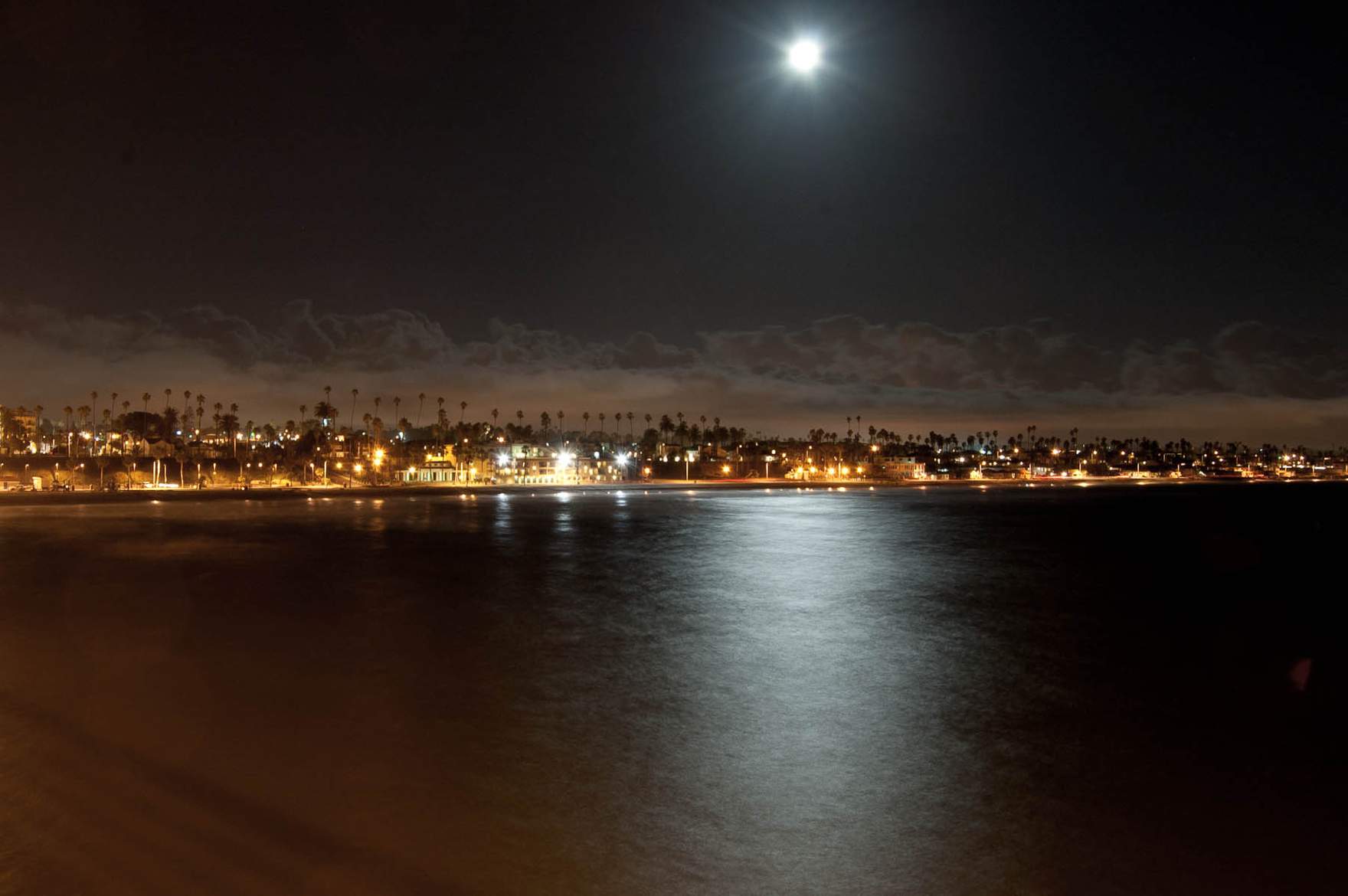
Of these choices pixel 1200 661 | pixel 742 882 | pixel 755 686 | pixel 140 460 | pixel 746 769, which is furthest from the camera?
Result: pixel 140 460

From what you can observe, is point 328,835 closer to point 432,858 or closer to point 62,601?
point 432,858

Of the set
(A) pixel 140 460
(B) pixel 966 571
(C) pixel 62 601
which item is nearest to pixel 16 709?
(C) pixel 62 601

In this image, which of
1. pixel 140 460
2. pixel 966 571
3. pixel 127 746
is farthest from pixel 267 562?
pixel 140 460

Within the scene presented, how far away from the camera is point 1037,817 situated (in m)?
5.61

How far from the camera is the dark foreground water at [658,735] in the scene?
16.0ft

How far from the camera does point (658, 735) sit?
24.3 feet

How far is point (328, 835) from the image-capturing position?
5.10 m

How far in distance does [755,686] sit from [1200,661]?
263 inches

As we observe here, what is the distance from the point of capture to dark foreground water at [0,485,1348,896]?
4.88 metres

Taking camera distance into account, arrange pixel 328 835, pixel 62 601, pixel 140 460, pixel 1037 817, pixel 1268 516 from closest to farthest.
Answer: pixel 328 835
pixel 1037 817
pixel 62 601
pixel 1268 516
pixel 140 460

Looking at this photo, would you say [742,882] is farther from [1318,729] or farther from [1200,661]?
[1200,661]

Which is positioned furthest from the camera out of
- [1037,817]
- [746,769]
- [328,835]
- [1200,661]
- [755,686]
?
[1200,661]

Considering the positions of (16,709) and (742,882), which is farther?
(16,709)

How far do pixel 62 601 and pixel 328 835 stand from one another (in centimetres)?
1268
